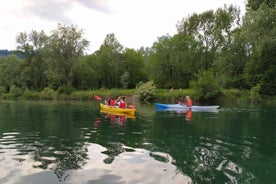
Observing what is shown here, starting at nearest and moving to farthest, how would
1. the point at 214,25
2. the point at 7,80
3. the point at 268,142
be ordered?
1. the point at 268,142
2. the point at 214,25
3. the point at 7,80

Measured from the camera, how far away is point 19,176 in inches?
291

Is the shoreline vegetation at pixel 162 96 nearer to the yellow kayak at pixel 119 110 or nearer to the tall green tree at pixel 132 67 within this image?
the tall green tree at pixel 132 67

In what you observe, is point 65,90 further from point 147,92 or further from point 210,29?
point 210,29

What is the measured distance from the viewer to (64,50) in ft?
193

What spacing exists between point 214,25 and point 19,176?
54177 millimetres

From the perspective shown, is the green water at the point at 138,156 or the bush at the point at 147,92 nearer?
the green water at the point at 138,156

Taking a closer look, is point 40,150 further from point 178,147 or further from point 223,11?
point 223,11

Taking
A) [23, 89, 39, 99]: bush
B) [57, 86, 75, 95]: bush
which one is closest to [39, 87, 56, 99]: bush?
[57, 86, 75, 95]: bush

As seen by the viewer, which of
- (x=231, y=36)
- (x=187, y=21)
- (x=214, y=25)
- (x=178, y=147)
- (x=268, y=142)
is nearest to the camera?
(x=178, y=147)

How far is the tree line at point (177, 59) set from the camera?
1599 inches

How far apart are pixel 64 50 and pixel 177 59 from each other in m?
22.6

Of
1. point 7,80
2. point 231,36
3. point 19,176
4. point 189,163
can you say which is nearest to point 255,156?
point 189,163

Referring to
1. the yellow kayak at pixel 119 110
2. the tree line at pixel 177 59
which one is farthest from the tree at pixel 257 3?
the yellow kayak at pixel 119 110

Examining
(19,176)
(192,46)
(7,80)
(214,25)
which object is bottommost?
(19,176)
